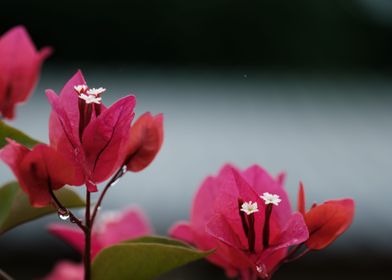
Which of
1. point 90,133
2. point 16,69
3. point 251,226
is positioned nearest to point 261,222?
point 251,226

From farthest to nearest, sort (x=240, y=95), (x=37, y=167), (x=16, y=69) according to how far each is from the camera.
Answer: (x=240, y=95), (x=16, y=69), (x=37, y=167)

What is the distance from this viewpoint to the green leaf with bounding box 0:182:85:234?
573 millimetres

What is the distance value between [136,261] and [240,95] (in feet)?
23.1

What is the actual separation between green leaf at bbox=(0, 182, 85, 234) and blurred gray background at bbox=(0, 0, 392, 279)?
276 mm

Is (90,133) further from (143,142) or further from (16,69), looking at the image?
(16,69)

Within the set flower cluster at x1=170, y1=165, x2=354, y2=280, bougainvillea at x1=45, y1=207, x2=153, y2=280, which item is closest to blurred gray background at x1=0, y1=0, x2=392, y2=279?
bougainvillea at x1=45, y1=207, x2=153, y2=280

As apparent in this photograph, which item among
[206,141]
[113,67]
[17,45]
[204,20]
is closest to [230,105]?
[206,141]

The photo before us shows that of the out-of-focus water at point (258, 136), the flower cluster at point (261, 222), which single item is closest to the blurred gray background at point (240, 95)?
the out-of-focus water at point (258, 136)

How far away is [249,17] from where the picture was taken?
10.8 meters

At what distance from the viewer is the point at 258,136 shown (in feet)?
18.1

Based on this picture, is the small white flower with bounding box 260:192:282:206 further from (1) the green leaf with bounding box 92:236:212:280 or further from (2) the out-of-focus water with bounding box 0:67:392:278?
(2) the out-of-focus water with bounding box 0:67:392:278

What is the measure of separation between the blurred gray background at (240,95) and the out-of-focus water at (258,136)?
0.01 meters

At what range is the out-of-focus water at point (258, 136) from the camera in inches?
124

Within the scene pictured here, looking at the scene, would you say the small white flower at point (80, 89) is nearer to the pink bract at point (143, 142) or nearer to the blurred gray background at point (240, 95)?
the pink bract at point (143, 142)
